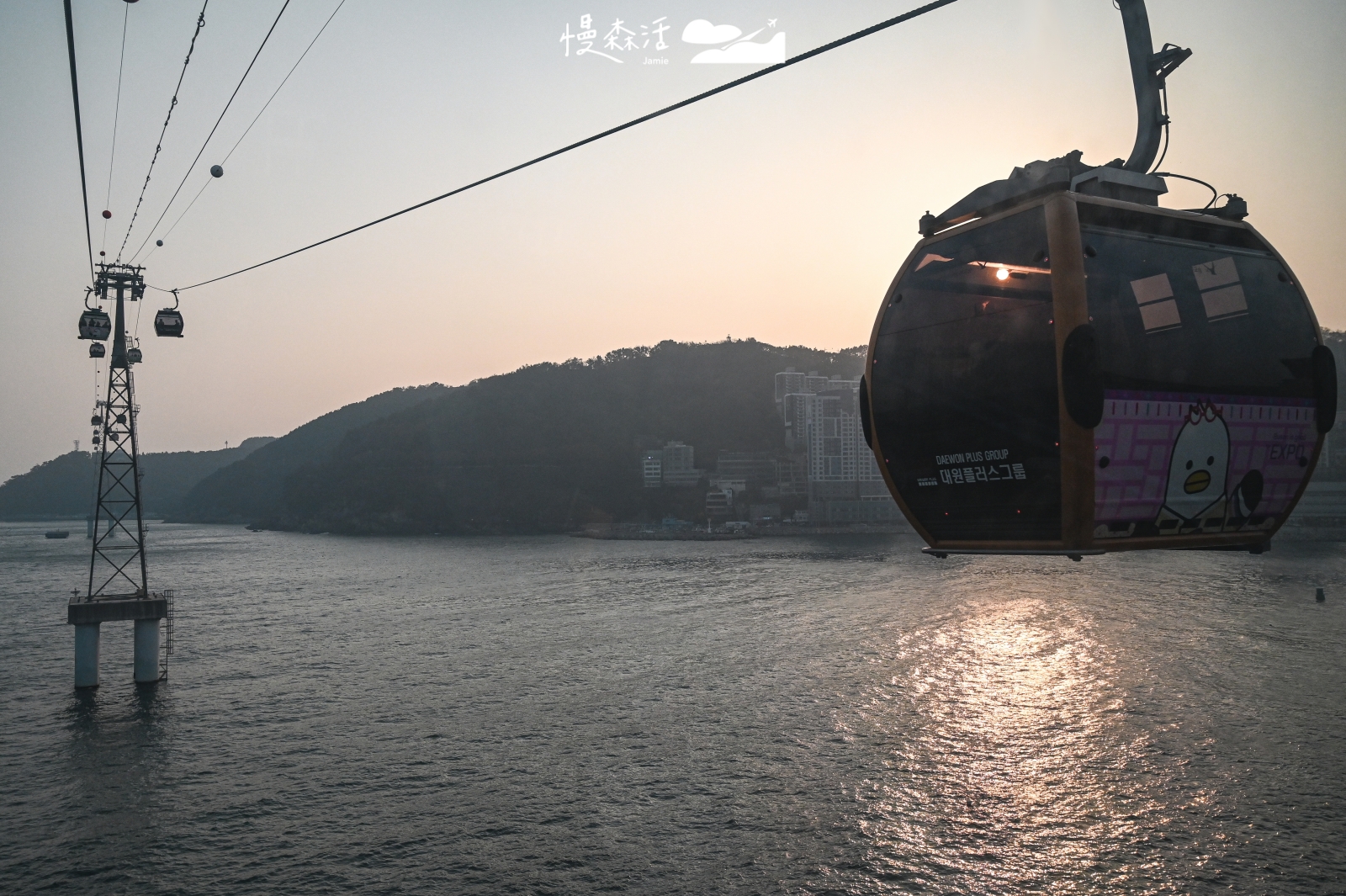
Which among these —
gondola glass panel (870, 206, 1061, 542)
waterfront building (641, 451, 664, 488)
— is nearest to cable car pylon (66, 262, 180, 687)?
gondola glass panel (870, 206, 1061, 542)

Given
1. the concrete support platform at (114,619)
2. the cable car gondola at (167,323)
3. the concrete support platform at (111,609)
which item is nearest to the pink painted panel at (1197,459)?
the cable car gondola at (167,323)

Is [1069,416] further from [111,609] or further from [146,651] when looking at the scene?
[146,651]

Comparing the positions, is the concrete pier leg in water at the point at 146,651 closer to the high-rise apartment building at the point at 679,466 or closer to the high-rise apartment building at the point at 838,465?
the high-rise apartment building at the point at 838,465

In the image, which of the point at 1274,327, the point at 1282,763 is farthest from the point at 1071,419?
the point at 1282,763

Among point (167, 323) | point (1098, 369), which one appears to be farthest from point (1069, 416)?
point (167, 323)

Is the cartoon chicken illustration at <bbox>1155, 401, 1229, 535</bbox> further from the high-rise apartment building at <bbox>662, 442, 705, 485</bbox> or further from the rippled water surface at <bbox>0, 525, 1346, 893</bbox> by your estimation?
the high-rise apartment building at <bbox>662, 442, 705, 485</bbox>

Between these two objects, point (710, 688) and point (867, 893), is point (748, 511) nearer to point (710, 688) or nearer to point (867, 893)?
point (710, 688)

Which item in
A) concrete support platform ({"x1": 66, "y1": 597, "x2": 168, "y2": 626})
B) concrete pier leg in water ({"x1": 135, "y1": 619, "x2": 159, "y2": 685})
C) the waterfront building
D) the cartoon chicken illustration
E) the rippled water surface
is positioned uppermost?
the waterfront building
